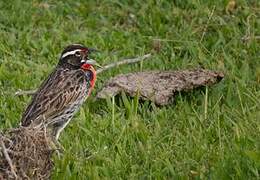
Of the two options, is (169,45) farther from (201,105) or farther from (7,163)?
(7,163)

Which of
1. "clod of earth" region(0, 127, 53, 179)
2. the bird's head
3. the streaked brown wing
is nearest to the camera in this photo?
"clod of earth" region(0, 127, 53, 179)

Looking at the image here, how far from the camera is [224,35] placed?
402 inches

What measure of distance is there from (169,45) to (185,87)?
1.49 metres

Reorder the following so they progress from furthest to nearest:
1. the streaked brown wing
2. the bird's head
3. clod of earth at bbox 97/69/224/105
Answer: clod of earth at bbox 97/69/224/105
the bird's head
the streaked brown wing

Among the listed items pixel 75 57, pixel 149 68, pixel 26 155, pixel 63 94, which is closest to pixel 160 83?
pixel 149 68

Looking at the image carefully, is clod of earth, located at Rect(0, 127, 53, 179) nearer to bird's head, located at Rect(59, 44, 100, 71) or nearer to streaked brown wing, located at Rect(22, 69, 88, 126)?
streaked brown wing, located at Rect(22, 69, 88, 126)

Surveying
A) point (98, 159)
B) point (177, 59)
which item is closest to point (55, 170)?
point (98, 159)

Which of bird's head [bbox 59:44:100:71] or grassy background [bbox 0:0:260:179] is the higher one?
bird's head [bbox 59:44:100:71]

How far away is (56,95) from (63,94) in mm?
64

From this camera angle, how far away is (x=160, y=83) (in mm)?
8898

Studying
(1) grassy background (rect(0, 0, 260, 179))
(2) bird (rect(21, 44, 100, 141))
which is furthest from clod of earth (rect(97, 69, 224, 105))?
(2) bird (rect(21, 44, 100, 141))

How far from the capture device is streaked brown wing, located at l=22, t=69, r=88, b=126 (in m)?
7.88

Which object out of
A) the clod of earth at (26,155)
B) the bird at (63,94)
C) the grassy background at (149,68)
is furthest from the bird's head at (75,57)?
the clod of earth at (26,155)

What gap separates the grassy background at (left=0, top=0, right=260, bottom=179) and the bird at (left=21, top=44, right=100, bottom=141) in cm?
21
